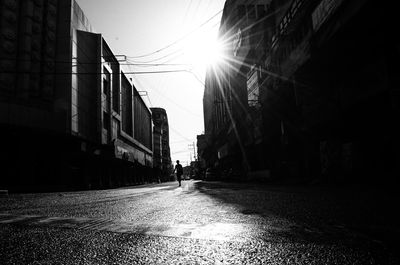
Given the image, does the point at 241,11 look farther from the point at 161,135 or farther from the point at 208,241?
the point at 161,135

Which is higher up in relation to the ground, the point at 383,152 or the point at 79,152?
the point at 79,152

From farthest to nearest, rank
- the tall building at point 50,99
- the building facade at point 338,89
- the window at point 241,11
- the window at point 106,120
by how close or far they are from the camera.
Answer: the window at point 106,120
the window at point 241,11
the tall building at point 50,99
the building facade at point 338,89

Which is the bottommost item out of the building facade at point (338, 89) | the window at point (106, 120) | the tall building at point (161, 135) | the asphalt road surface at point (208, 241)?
the asphalt road surface at point (208, 241)

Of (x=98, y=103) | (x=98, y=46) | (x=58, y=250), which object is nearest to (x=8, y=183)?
(x=98, y=103)

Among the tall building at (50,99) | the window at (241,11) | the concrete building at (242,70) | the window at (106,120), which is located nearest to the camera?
the tall building at (50,99)

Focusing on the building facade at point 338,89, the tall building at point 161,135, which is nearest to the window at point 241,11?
the building facade at point 338,89

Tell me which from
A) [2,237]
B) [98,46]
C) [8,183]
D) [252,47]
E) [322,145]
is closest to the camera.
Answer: [2,237]

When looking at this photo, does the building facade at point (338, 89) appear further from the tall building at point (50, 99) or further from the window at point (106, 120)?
the window at point (106, 120)

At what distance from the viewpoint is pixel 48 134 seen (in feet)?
73.3

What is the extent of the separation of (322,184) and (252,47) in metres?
20.5

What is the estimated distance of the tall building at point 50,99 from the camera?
2197 centimetres

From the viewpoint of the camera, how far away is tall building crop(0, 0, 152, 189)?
72.1 feet

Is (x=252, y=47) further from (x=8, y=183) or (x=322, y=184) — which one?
(x=8, y=183)

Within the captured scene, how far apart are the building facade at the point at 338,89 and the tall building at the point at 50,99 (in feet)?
40.5
